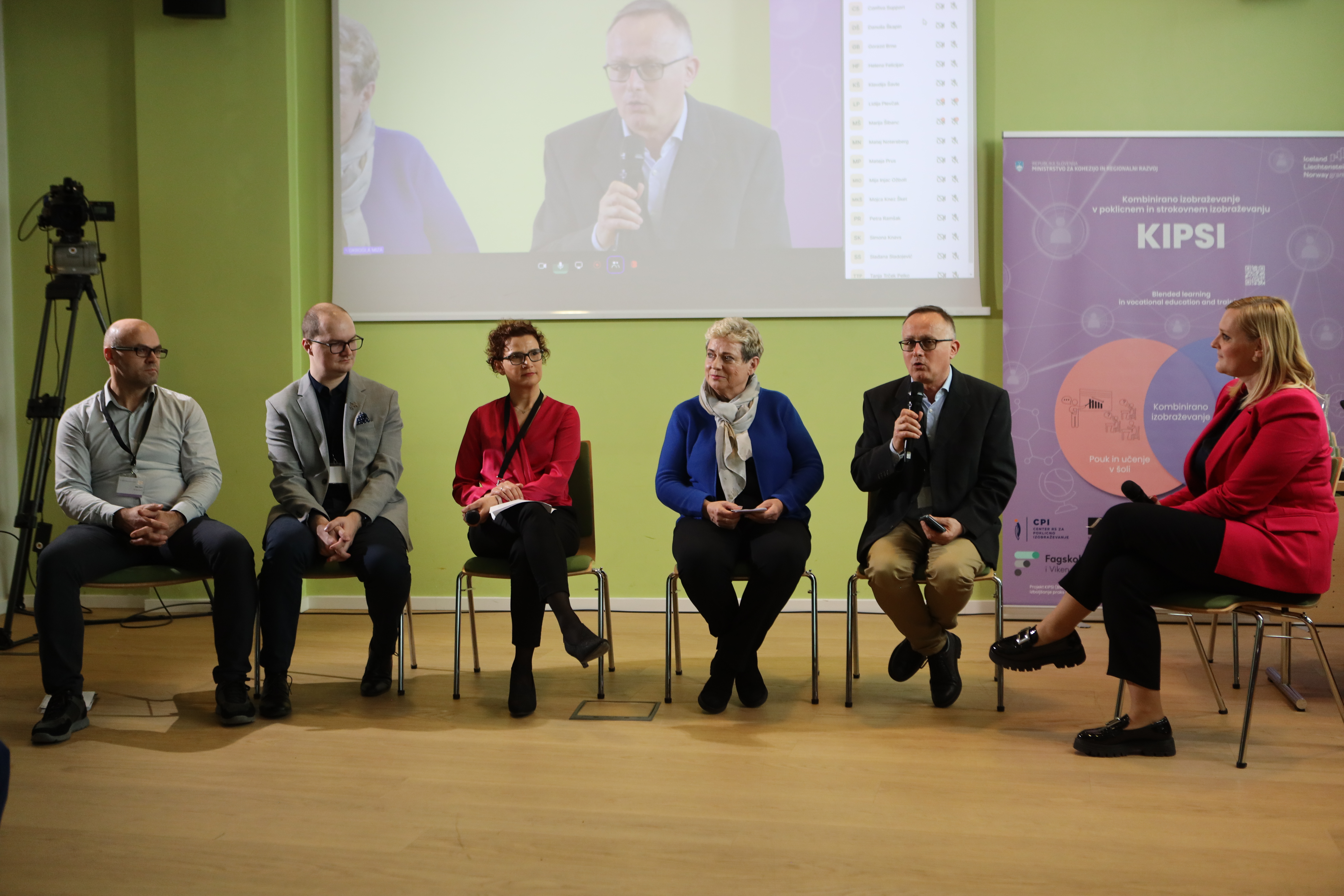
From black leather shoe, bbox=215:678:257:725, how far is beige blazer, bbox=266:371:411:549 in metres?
0.58

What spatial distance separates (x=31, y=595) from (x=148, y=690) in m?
2.05

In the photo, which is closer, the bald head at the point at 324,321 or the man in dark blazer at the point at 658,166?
the bald head at the point at 324,321

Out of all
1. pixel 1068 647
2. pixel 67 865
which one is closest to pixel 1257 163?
pixel 1068 647

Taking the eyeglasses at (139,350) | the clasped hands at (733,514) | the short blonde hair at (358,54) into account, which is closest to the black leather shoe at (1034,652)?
the clasped hands at (733,514)

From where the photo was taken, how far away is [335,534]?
9.92 ft

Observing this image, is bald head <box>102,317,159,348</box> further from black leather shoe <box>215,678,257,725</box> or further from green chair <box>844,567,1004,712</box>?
green chair <box>844,567,1004,712</box>

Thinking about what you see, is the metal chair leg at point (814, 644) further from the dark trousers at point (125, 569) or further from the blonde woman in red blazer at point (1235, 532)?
the dark trousers at point (125, 569)

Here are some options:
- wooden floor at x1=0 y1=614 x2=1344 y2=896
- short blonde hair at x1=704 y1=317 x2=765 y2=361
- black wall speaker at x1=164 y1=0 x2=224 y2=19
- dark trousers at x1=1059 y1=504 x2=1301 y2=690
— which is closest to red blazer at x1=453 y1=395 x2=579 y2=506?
short blonde hair at x1=704 y1=317 x2=765 y2=361

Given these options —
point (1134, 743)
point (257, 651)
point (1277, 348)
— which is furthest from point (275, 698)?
point (1277, 348)

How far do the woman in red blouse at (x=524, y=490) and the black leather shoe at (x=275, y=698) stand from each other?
0.67m

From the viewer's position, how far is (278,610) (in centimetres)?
291

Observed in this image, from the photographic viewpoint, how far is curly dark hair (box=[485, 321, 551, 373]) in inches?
127

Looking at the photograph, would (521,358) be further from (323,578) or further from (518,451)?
(323,578)

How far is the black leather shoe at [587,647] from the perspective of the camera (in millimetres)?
2684
